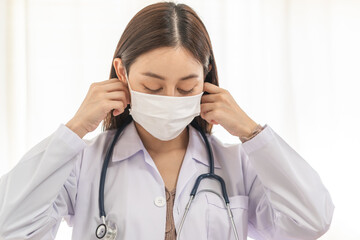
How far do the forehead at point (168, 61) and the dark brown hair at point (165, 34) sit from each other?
0.6 inches

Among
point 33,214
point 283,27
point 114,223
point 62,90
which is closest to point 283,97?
point 283,27

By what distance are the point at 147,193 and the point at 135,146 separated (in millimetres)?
167

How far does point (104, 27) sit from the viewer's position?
226cm

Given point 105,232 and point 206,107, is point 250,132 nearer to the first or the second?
point 206,107

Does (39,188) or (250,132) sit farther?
(250,132)

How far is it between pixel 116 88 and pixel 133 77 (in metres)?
0.07

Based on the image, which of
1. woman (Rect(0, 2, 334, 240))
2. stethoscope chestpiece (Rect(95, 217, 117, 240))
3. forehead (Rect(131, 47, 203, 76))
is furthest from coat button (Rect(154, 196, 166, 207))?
forehead (Rect(131, 47, 203, 76))

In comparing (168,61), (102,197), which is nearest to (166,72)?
(168,61)

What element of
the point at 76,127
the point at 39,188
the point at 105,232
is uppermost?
the point at 76,127

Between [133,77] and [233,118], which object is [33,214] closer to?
[133,77]

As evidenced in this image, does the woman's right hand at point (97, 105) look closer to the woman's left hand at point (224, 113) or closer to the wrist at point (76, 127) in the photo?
the wrist at point (76, 127)

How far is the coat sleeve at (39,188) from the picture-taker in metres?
1.26

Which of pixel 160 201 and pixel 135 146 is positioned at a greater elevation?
pixel 135 146

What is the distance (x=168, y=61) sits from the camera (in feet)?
4.35
